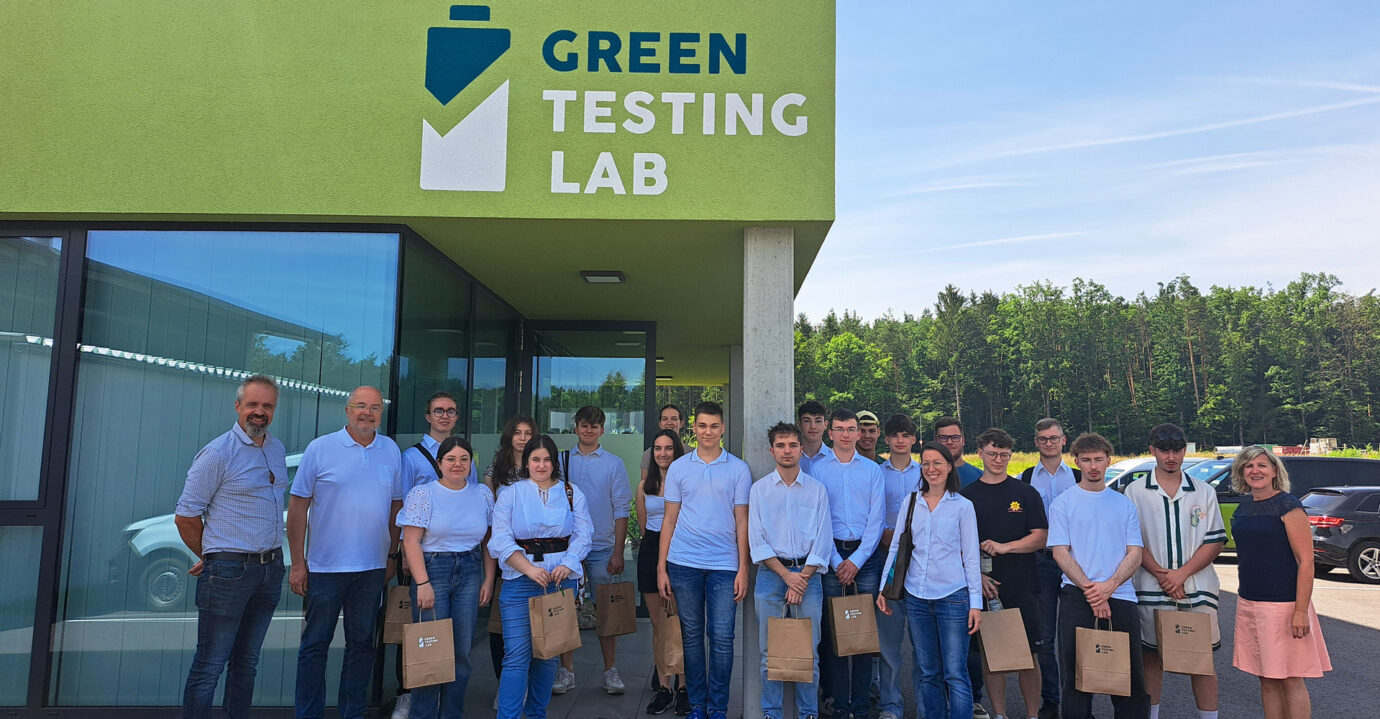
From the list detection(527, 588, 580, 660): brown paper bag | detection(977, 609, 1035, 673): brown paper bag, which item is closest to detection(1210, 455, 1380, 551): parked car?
detection(977, 609, 1035, 673): brown paper bag

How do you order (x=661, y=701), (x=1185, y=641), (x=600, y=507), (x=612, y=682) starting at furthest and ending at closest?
(x=600, y=507) < (x=612, y=682) < (x=661, y=701) < (x=1185, y=641)

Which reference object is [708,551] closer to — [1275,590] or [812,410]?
[812,410]

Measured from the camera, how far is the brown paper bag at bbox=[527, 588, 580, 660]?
4.00m

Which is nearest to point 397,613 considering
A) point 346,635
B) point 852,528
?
point 346,635

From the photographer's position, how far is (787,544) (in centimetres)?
437

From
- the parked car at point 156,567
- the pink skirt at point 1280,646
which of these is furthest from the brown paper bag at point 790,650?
the parked car at point 156,567

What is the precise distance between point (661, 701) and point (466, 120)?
12.7ft

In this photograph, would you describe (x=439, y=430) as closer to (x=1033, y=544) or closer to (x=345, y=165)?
(x=345, y=165)

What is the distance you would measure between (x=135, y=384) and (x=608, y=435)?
176 inches

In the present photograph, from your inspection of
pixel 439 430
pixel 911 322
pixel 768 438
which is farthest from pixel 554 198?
pixel 911 322

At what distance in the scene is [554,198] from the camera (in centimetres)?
473

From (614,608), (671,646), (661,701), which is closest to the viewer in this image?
(671,646)

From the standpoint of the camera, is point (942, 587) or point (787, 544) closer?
point (942, 587)

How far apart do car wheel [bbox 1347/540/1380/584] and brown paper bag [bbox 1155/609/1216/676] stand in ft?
31.4
